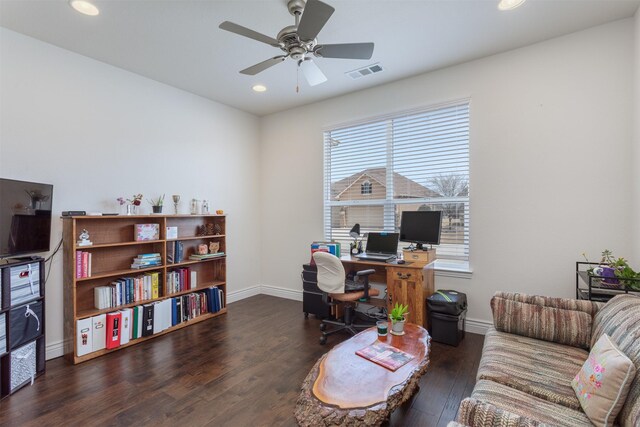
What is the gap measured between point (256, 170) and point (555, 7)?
429 cm

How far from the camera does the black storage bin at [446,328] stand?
312 centimetres

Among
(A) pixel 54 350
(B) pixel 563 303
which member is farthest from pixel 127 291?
(B) pixel 563 303

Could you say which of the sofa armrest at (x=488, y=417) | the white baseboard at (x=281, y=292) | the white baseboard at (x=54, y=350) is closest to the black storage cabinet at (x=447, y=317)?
the sofa armrest at (x=488, y=417)

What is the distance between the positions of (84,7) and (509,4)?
3.49 m

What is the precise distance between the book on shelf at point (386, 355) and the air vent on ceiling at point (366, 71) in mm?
3005

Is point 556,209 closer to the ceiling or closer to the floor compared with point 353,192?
closer to the floor

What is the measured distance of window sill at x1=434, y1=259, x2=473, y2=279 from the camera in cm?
352

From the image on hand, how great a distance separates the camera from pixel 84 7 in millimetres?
2494

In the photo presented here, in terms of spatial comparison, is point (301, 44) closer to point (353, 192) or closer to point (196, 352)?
point (353, 192)

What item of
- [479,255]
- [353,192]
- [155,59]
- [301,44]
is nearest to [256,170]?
[353,192]

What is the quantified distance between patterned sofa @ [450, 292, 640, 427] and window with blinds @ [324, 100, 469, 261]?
1.35 metres

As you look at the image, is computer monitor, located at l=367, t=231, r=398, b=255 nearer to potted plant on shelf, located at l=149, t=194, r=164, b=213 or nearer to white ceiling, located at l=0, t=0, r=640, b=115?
white ceiling, located at l=0, t=0, r=640, b=115

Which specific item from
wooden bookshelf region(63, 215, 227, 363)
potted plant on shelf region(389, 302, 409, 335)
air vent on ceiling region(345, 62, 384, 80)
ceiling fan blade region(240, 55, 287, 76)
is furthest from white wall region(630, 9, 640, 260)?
wooden bookshelf region(63, 215, 227, 363)

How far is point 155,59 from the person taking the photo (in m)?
3.36
